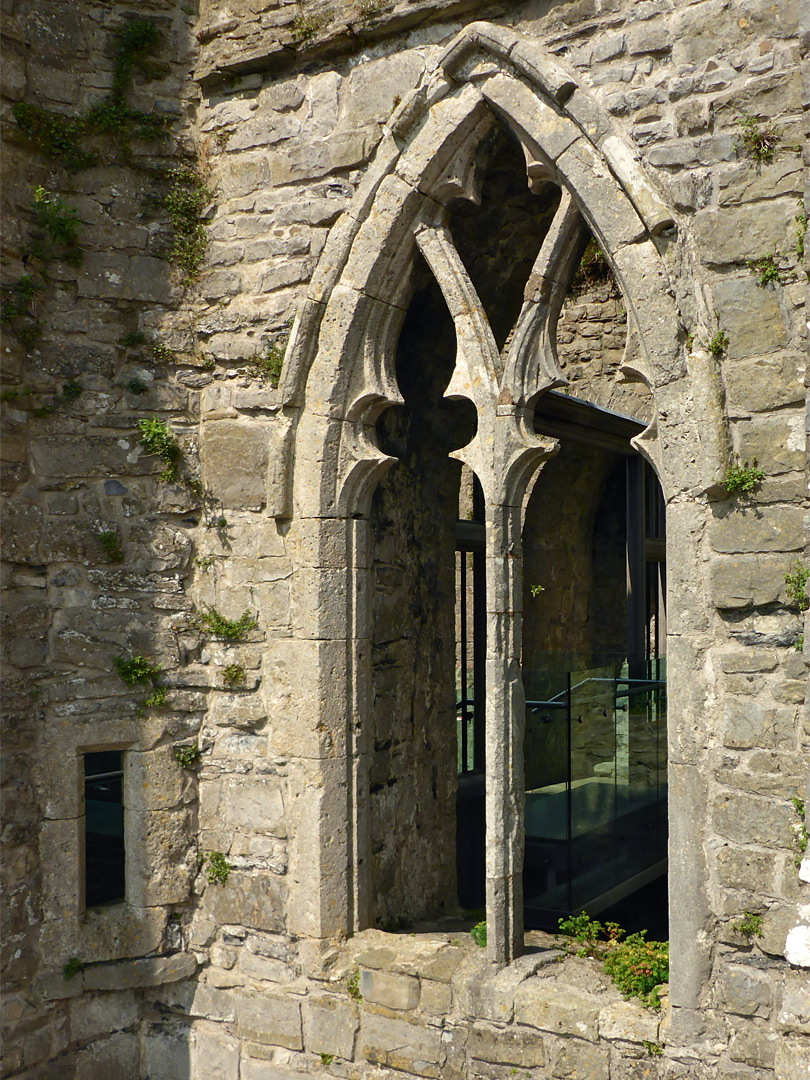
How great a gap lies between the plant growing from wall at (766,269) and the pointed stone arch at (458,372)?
312 millimetres

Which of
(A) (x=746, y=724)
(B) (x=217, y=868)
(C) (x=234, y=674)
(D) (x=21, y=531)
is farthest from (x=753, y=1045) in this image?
(D) (x=21, y=531)

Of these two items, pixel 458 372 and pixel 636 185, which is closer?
Result: pixel 636 185

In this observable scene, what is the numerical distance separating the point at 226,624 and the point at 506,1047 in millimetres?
2083

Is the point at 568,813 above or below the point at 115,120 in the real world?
below

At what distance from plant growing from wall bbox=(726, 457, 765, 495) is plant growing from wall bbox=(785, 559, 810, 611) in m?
0.30

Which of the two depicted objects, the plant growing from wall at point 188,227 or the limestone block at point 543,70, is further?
the plant growing from wall at point 188,227

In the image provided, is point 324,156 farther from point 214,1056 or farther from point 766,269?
point 214,1056

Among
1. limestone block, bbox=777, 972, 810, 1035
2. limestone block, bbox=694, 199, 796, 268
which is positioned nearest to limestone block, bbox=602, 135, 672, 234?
limestone block, bbox=694, 199, 796, 268

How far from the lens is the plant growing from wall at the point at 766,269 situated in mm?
3457

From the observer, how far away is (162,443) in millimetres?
4609

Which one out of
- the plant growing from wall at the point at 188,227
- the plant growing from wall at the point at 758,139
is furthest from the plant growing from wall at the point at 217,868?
the plant growing from wall at the point at 758,139

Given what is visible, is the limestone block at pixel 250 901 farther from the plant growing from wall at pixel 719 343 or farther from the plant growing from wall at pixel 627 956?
the plant growing from wall at pixel 719 343

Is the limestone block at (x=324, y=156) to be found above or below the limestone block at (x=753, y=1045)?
above

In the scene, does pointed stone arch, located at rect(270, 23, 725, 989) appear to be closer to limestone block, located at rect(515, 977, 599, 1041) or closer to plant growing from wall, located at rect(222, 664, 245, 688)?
limestone block, located at rect(515, 977, 599, 1041)
